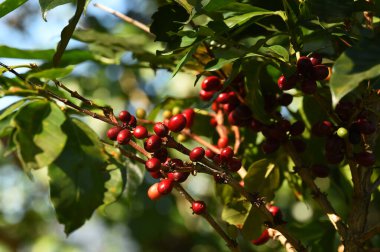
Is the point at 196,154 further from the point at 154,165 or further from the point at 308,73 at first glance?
the point at 308,73

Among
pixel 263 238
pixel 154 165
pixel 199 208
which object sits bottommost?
pixel 263 238

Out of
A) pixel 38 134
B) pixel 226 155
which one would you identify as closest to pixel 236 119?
Result: pixel 226 155

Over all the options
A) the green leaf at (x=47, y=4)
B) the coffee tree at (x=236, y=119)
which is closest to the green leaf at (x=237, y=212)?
the coffee tree at (x=236, y=119)

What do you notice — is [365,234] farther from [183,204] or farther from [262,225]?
[183,204]

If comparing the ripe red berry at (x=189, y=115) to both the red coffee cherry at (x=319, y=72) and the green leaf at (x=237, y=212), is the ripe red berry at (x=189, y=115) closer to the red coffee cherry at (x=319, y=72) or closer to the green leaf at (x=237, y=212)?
the green leaf at (x=237, y=212)

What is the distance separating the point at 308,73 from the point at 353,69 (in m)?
0.24

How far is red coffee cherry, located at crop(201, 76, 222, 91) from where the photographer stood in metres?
1.13

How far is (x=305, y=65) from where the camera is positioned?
87 cm

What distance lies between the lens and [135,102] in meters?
3.11

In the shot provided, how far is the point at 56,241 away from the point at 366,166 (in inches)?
109

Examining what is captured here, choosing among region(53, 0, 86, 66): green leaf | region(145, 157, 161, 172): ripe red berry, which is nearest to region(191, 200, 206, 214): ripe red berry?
region(145, 157, 161, 172): ripe red berry

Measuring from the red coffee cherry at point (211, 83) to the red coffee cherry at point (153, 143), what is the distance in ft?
0.90

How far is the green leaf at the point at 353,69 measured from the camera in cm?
62

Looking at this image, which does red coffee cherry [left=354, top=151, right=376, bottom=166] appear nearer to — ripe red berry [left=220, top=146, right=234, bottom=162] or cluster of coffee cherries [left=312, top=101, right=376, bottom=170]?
cluster of coffee cherries [left=312, top=101, right=376, bottom=170]
